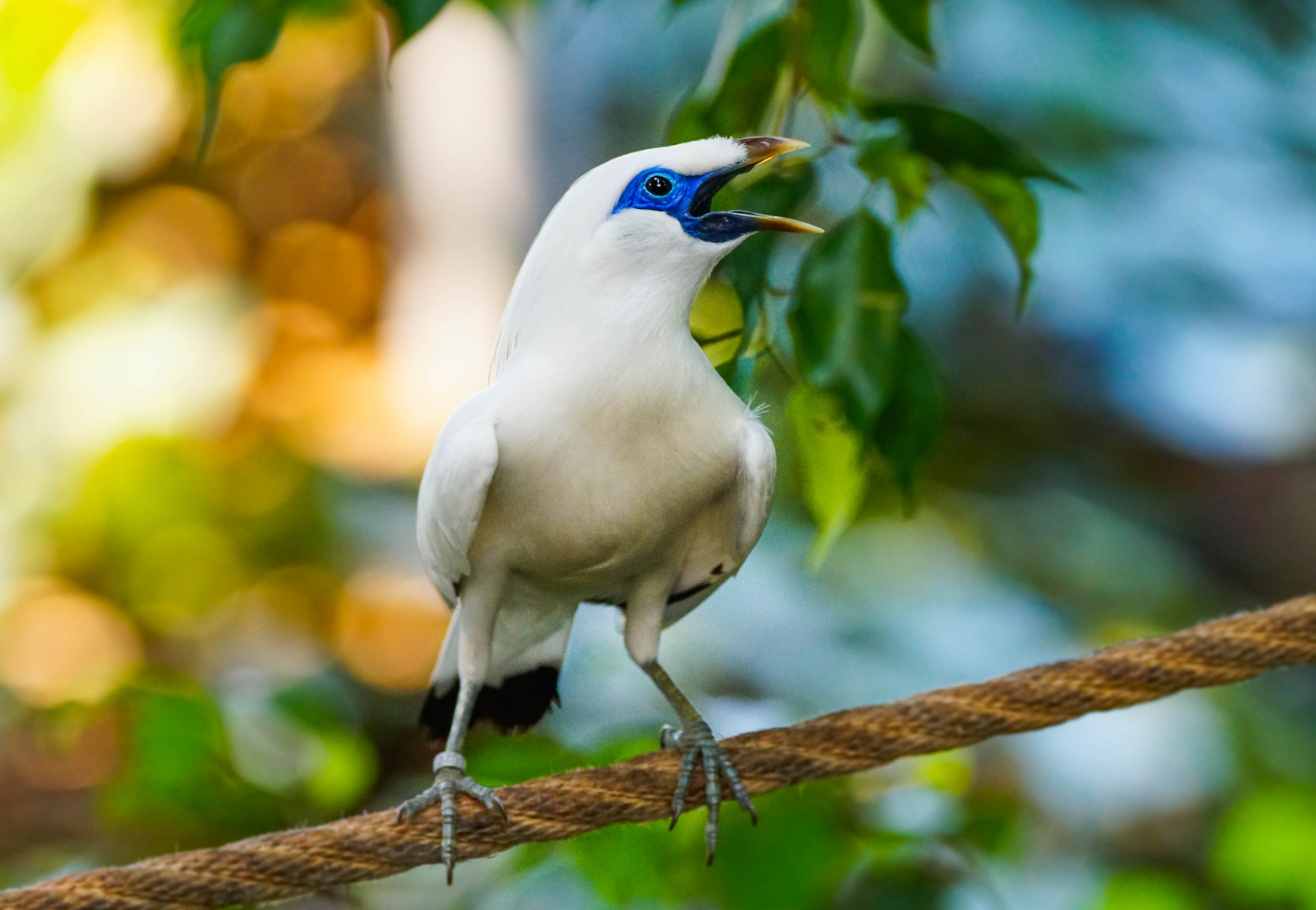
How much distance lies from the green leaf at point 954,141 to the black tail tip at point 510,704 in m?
1.00

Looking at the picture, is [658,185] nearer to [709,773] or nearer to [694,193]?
[694,193]

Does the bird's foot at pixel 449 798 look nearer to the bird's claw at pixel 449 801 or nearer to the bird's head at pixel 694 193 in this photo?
the bird's claw at pixel 449 801

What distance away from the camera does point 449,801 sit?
163 centimetres

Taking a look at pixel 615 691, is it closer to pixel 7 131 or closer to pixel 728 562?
pixel 728 562

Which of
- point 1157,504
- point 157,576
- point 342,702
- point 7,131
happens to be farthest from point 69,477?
point 1157,504

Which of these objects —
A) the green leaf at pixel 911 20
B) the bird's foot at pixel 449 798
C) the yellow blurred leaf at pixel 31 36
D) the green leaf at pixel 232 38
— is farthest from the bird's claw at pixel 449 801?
the yellow blurred leaf at pixel 31 36

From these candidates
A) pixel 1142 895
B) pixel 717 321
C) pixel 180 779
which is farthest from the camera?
pixel 1142 895

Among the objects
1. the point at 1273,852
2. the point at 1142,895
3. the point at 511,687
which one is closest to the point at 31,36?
the point at 511,687

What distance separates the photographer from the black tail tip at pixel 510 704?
2.04m

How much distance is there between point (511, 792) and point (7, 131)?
3.76 meters

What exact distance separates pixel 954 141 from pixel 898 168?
0.24 feet

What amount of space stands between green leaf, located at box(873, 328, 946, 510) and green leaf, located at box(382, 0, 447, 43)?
657 millimetres

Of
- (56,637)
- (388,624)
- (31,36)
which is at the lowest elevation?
(388,624)

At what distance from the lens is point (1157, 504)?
16.8 feet
